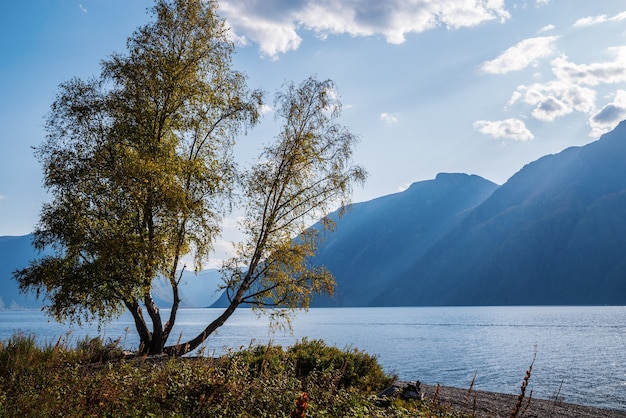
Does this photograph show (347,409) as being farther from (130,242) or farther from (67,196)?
(67,196)

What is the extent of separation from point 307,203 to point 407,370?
107 feet

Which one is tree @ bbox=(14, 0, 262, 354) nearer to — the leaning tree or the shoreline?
the leaning tree

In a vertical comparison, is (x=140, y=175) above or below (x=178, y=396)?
above

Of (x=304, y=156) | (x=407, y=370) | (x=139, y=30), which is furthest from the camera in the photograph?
(x=407, y=370)

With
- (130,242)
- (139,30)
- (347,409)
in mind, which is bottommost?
(347,409)

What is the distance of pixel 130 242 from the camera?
65.8 ft

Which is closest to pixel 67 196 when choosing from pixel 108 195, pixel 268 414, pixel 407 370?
pixel 108 195

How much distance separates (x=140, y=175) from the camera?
2030cm

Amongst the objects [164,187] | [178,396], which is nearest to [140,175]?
[164,187]

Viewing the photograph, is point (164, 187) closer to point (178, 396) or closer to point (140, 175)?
point (140, 175)

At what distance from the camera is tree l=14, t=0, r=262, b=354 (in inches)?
810

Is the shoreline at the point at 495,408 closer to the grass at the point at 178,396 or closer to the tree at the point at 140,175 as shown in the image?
the grass at the point at 178,396

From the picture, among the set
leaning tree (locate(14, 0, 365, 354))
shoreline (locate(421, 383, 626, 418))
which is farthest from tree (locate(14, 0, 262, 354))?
shoreline (locate(421, 383, 626, 418))

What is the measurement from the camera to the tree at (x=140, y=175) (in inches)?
810
